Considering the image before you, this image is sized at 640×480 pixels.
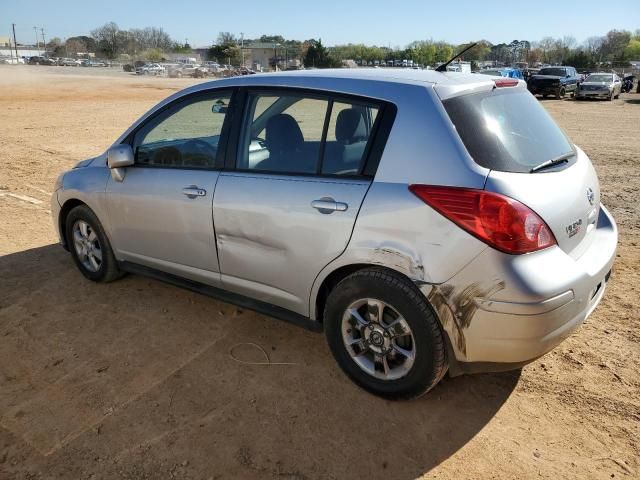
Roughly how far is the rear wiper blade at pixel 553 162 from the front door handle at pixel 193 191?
2014mm

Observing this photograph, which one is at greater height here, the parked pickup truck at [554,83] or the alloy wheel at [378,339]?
the parked pickup truck at [554,83]

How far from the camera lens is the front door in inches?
140

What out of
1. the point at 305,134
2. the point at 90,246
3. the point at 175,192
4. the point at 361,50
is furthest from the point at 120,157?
the point at 361,50

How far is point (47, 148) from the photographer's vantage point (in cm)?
1114

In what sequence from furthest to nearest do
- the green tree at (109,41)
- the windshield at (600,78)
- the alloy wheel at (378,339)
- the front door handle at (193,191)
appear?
the green tree at (109,41) → the windshield at (600,78) → the front door handle at (193,191) → the alloy wheel at (378,339)

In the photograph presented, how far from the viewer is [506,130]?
2824mm

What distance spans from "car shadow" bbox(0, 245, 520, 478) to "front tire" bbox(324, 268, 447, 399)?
0.16 metres

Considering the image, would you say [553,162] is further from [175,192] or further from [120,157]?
[120,157]

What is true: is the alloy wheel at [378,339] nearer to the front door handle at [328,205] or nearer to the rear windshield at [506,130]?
the front door handle at [328,205]

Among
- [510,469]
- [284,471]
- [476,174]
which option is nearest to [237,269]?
[284,471]

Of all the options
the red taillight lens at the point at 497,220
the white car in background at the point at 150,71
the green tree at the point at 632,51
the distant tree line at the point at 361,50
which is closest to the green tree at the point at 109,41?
the distant tree line at the point at 361,50

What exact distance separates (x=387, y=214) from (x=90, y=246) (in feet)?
9.79

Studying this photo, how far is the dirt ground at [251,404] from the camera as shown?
255cm

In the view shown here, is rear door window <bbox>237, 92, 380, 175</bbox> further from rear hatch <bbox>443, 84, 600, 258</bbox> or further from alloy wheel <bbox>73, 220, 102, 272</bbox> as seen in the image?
alloy wheel <bbox>73, 220, 102, 272</bbox>
